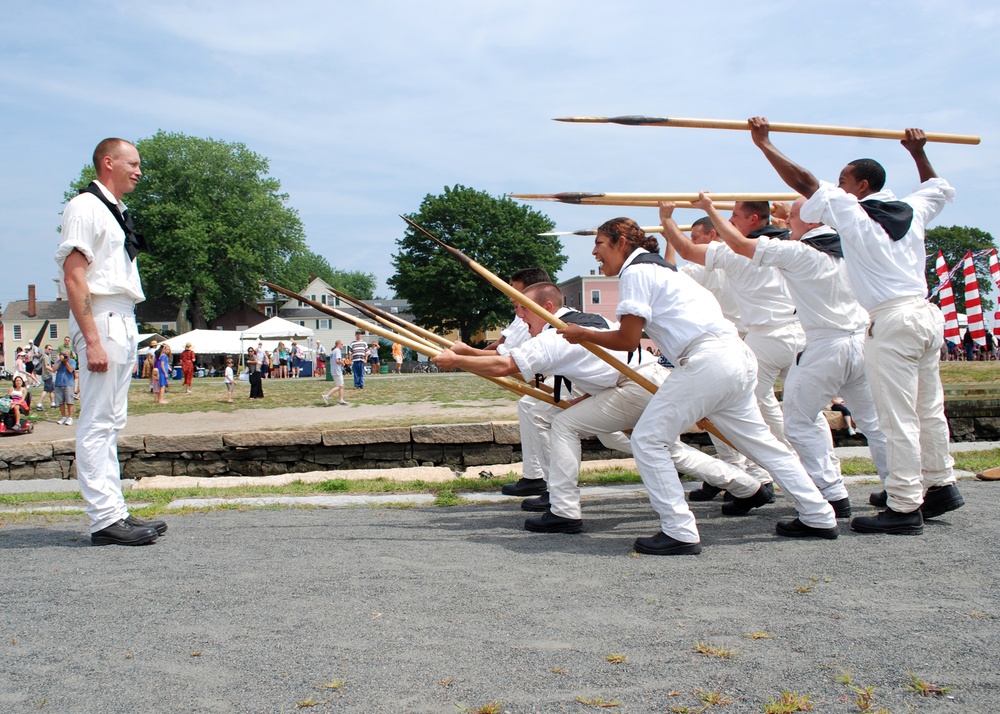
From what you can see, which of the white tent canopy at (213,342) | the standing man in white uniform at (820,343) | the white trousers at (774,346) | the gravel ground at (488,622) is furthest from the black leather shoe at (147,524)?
the white tent canopy at (213,342)

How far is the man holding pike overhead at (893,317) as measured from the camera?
458 cm

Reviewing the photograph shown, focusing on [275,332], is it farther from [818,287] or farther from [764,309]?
[818,287]

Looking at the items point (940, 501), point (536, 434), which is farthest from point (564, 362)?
point (940, 501)

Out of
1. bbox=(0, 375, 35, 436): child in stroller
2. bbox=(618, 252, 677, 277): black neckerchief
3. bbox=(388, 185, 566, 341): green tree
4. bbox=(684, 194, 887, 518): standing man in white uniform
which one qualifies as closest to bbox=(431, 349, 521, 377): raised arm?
bbox=(618, 252, 677, 277): black neckerchief

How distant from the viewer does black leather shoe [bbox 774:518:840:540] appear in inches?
178

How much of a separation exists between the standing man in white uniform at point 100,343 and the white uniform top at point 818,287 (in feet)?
12.4

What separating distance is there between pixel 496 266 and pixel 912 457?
57.2 metres

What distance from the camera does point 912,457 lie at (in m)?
4.62

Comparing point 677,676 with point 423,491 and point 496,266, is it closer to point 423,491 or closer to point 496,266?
point 423,491

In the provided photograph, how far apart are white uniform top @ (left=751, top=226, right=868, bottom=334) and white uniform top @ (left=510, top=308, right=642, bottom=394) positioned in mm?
1137

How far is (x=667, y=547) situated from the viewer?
4254 mm

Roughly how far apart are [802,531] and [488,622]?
233 centimetres

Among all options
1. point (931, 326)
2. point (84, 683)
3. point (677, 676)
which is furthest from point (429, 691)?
point (931, 326)

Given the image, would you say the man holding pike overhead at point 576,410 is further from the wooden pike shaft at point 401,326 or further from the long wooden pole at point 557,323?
the wooden pike shaft at point 401,326
